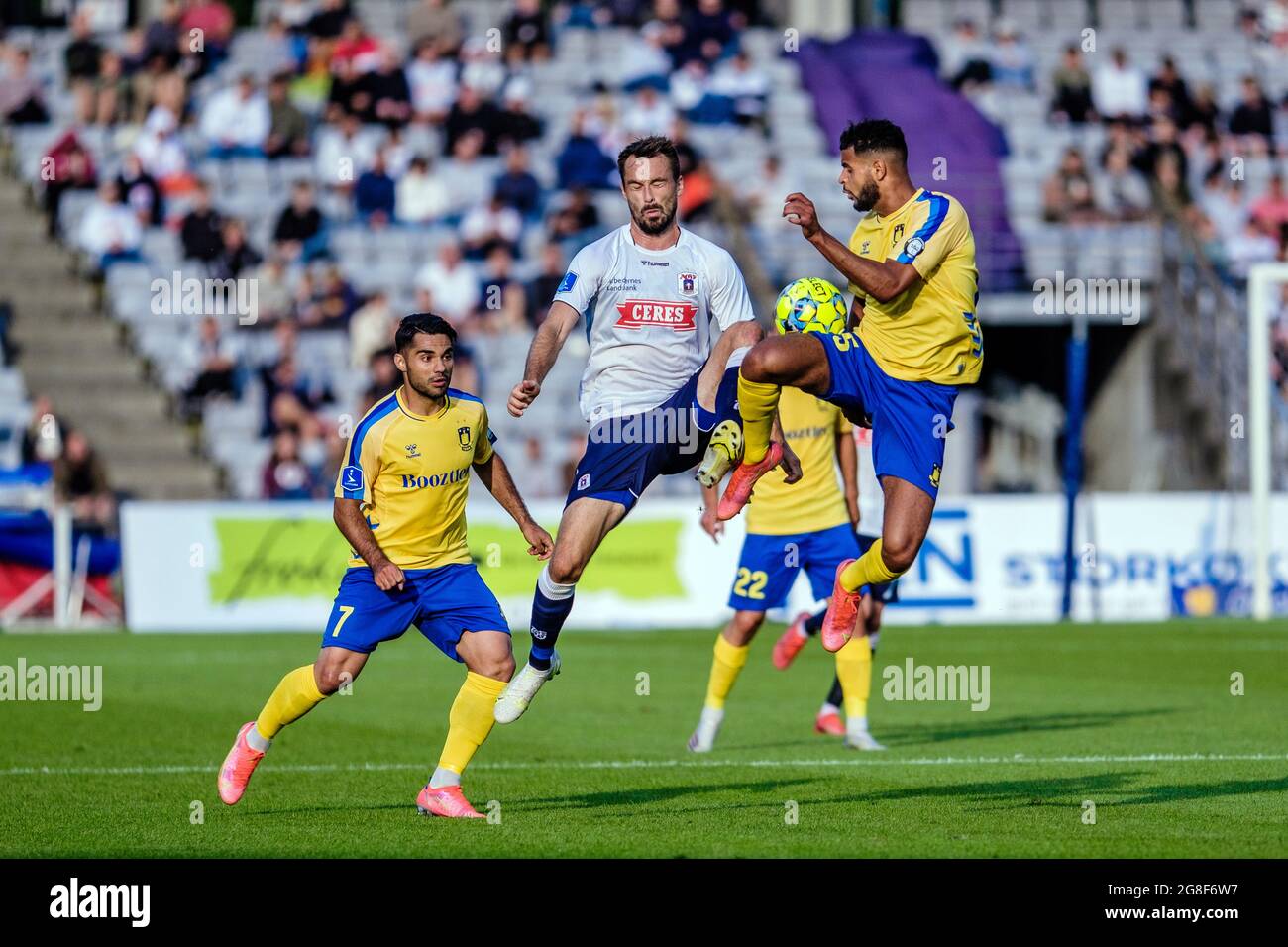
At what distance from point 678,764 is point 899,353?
305 centimetres

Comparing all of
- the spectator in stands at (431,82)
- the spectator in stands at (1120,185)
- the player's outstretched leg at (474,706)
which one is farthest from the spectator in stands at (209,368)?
the player's outstretched leg at (474,706)

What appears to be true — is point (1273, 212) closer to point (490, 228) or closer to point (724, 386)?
point (490, 228)

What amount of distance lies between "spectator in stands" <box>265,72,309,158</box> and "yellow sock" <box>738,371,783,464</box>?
19.2 meters

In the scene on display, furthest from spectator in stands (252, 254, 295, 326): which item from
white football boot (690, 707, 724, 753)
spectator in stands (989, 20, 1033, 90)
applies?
white football boot (690, 707, 724, 753)

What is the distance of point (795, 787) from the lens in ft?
34.2

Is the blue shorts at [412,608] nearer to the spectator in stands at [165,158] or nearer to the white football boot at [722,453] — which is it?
the white football boot at [722,453]

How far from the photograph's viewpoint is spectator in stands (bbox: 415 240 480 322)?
25.6 m

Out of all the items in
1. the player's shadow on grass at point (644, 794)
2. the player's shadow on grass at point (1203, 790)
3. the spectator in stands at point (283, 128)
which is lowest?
the player's shadow on grass at point (644, 794)

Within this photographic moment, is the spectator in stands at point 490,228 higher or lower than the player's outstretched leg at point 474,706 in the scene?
higher

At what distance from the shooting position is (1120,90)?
30328mm

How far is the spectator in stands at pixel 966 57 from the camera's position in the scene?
99.2 feet

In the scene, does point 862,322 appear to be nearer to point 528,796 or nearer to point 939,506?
point 528,796

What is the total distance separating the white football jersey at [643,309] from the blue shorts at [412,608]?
108 cm

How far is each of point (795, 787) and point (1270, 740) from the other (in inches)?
132
